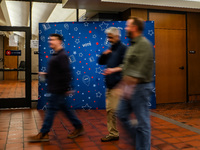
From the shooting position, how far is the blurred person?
7.40ft

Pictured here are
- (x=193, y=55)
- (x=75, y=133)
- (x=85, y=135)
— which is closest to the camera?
(x=75, y=133)

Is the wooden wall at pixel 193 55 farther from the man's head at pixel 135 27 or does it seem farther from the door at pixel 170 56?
the man's head at pixel 135 27

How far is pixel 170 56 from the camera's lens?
683 centimetres

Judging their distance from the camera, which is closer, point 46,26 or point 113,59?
point 113,59

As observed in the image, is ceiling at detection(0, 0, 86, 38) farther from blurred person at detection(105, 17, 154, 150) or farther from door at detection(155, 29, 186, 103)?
blurred person at detection(105, 17, 154, 150)

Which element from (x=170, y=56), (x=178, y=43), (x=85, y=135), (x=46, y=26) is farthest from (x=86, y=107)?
(x=178, y=43)

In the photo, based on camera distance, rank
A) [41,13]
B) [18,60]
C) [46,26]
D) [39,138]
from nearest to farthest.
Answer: [39,138] → [46,26] → [18,60] → [41,13]

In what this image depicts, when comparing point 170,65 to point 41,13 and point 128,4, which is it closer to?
point 128,4

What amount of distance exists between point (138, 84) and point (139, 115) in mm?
310

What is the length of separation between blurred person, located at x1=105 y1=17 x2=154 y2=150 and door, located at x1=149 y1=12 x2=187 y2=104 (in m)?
4.39

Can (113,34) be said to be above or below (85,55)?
above

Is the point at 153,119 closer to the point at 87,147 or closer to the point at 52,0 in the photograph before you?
the point at 87,147

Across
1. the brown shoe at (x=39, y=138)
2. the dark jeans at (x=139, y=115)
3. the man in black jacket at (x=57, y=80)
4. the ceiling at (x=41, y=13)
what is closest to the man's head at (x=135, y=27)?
the dark jeans at (x=139, y=115)

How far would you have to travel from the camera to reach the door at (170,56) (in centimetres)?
670
